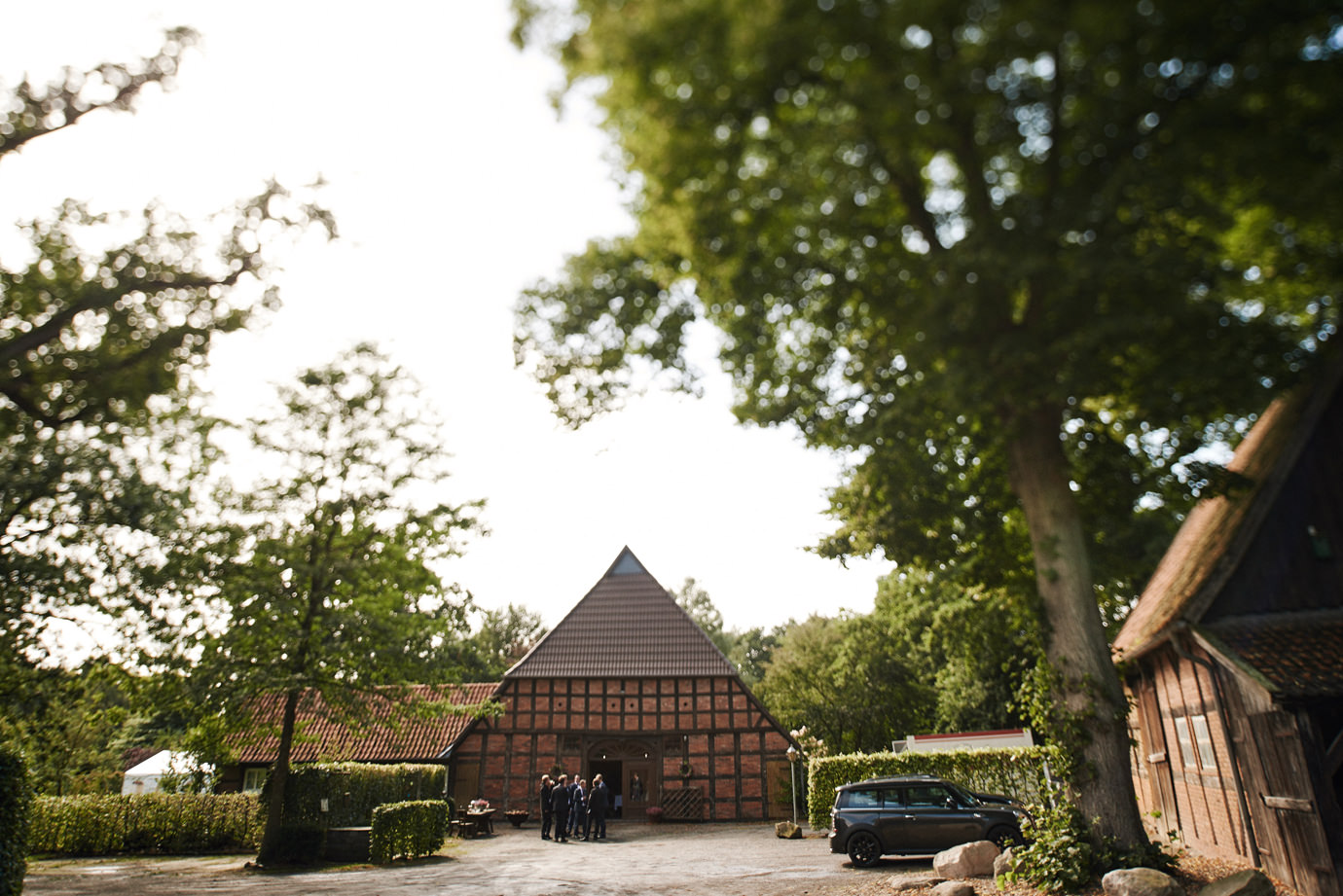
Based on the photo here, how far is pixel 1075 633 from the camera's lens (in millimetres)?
9438

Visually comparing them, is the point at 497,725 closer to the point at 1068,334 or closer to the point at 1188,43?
the point at 1068,334

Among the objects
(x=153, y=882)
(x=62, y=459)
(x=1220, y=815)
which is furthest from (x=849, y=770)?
(x=62, y=459)

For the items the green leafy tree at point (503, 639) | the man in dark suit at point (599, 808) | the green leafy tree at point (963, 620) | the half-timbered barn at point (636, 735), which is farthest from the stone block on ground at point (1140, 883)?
the green leafy tree at point (503, 639)

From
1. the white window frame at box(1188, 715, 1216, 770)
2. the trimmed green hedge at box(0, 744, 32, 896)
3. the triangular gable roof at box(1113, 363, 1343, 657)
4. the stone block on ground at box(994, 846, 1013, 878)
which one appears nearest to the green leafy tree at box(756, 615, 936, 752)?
the triangular gable roof at box(1113, 363, 1343, 657)

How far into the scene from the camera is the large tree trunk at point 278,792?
658 inches

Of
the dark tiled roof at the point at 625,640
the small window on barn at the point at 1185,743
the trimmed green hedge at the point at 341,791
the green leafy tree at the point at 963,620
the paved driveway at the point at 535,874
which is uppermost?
the dark tiled roof at the point at 625,640

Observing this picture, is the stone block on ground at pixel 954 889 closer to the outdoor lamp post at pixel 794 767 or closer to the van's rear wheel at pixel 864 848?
the van's rear wheel at pixel 864 848

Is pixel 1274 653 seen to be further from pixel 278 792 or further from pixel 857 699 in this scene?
pixel 857 699

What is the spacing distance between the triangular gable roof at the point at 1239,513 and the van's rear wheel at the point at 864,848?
5639 mm

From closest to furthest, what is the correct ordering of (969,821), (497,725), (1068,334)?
(1068,334) → (969,821) → (497,725)

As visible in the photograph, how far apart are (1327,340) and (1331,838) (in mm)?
5806

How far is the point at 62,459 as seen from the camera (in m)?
12.5

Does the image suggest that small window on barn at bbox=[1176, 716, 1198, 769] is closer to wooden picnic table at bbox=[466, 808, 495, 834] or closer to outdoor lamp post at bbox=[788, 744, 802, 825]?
outdoor lamp post at bbox=[788, 744, 802, 825]

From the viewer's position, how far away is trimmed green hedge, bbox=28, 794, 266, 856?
63.8 feet
